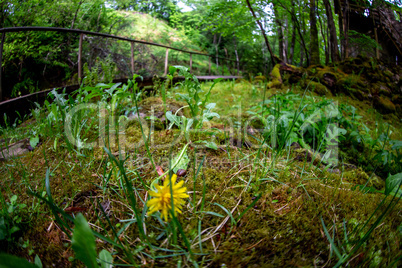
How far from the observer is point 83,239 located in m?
0.52

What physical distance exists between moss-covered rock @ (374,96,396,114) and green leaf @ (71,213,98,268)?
484 cm

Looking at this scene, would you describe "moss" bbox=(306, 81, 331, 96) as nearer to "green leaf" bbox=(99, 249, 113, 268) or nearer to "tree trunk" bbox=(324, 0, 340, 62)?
"tree trunk" bbox=(324, 0, 340, 62)

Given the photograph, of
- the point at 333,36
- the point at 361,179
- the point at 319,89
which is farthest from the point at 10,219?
the point at 333,36

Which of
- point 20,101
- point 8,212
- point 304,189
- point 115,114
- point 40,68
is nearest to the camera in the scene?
point 8,212

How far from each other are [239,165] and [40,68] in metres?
5.37

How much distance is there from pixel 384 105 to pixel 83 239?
4.94 meters

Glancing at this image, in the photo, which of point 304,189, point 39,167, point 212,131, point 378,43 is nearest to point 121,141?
point 39,167

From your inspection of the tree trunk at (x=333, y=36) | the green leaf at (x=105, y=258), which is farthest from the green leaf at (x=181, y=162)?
the tree trunk at (x=333, y=36)

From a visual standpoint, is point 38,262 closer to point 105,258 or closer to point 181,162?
point 105,258

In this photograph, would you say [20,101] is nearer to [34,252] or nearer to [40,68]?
[40,68]

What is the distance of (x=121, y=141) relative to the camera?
55.5 inches

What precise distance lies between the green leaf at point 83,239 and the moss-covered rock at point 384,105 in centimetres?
484

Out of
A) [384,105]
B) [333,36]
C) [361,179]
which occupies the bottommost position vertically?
[361,179]

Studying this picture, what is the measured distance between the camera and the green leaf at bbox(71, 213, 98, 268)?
51 cm
